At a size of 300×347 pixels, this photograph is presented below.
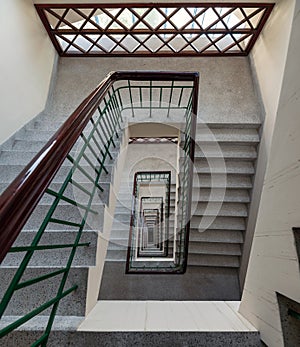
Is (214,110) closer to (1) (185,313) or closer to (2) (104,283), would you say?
(1) (185,313)

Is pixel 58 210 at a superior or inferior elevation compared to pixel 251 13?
inferior

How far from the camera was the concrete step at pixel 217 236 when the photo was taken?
3057 millimetres

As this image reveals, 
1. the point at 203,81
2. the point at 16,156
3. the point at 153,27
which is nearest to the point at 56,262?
the point at 16,156

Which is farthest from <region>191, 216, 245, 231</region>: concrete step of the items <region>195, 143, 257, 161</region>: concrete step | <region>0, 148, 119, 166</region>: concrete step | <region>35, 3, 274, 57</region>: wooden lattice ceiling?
<region>35, 3, 274, 57</region>: wooden lattice ceiling

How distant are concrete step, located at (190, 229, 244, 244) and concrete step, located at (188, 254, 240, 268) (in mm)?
305

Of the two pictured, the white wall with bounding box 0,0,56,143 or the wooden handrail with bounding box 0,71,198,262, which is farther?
the white wall with bounding box 0,0,56,143

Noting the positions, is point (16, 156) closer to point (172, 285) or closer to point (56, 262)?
point (56, 262)

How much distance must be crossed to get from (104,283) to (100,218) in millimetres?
2216

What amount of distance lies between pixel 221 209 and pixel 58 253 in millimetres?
2220

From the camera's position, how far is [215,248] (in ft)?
10.3

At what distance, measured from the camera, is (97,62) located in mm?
→ 3500

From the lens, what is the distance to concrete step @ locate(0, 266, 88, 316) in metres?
1.01

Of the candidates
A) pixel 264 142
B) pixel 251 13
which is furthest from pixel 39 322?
pixel 251 13

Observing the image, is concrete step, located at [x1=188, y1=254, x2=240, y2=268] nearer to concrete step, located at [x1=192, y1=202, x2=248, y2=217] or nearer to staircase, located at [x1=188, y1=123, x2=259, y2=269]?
staircase, located at [x1=188, y1=123, x2=259, y2=269]
